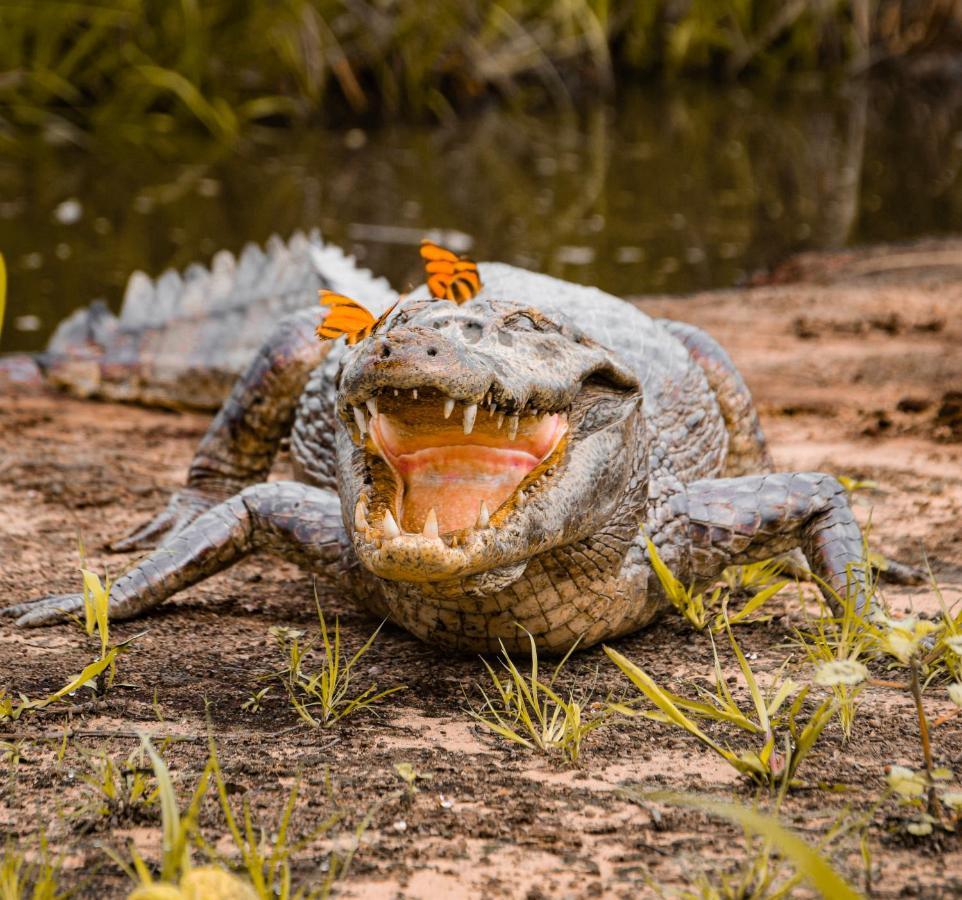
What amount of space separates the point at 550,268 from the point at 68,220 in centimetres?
369

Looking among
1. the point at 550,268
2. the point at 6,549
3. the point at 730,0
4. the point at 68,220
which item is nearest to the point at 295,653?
the point at 6,549

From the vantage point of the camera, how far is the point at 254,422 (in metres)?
4.36

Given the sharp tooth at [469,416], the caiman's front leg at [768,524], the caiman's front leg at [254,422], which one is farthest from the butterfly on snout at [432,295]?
the caiman's front leg at [768,524]

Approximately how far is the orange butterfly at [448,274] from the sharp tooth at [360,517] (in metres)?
1.02

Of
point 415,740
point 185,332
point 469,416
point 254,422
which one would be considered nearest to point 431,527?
point 469,416

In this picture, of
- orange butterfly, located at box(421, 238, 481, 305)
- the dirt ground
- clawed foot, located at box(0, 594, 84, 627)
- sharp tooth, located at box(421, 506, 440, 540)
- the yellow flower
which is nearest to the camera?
the yellow flower

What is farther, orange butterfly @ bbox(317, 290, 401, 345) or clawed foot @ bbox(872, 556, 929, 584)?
clawed foot @ bbox(872, 556, 929, 584)

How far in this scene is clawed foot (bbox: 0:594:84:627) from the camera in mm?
3191

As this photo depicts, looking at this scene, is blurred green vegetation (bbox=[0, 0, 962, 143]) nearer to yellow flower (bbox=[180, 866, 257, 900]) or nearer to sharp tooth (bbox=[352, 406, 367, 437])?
sharp tooth (bbox=[352, 406, 367, 437])

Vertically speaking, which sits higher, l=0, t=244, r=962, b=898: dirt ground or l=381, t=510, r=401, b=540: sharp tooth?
l=381, t=510, r=401, b=540: sharp tooth

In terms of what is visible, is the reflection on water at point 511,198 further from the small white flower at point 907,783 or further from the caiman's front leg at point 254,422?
the small white flower at point 907,783

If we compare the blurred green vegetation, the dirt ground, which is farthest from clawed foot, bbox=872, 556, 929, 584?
the blurred green vegetation

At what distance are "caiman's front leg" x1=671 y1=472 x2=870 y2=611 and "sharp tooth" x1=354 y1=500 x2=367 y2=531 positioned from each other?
1.03 m

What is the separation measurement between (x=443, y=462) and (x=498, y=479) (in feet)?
0.40
